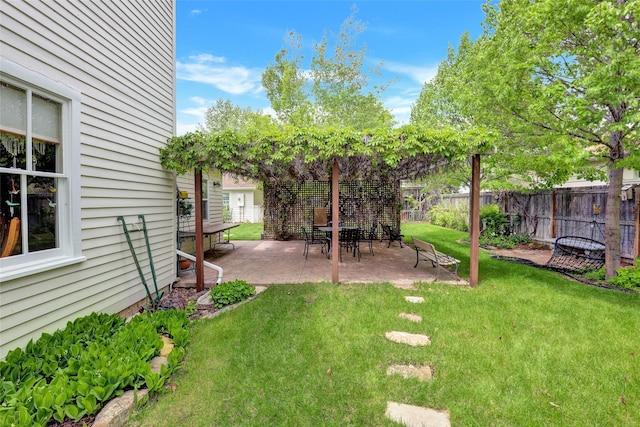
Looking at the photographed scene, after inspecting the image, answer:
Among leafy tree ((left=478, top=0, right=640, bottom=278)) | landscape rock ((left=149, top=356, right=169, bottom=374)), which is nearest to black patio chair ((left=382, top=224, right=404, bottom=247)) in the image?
leafy tree ((left=478, top=0, right=640, bottom=278))

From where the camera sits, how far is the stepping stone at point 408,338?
3.12m

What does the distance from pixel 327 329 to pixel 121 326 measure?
2.19m

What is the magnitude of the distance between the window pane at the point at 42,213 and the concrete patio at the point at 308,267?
257 centimetres

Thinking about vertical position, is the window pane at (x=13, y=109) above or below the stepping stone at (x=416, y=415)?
above

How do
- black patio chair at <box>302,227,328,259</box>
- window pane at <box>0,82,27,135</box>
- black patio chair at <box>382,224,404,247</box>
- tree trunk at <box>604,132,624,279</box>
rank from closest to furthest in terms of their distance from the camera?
window pane at <box>0,82,27,135</box>, tree trunk at <box>604,132,624,279</box>, black patio chair at <box>302,227,328,259</box>, black patio chair at <box>382,224,404,247</box>

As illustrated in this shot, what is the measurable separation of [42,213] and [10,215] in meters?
0.29

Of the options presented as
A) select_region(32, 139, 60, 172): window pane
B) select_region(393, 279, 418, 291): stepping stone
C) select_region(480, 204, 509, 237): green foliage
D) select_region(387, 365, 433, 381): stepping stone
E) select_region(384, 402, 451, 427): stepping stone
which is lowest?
select_region(384, 402, 451, 427): stepping stone

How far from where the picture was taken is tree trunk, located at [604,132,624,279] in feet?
17.0

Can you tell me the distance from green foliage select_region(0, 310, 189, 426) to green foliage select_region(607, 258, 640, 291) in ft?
21.6

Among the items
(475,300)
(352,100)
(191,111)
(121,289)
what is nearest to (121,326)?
(121,289)

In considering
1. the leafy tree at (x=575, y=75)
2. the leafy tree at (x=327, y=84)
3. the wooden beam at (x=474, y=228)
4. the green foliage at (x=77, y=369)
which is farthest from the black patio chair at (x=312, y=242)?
the leafy tree at (x=327, y=84)

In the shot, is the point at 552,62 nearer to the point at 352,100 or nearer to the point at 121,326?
the point at 121,326

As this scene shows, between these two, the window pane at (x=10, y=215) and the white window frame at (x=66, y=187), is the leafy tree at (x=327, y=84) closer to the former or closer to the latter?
the white window frame at (x=66, y=187)

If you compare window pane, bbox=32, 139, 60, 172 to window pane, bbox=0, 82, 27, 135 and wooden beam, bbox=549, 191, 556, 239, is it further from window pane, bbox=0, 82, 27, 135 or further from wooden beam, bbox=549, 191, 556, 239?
wooden beam, bbox=549, 191, 556, 239
